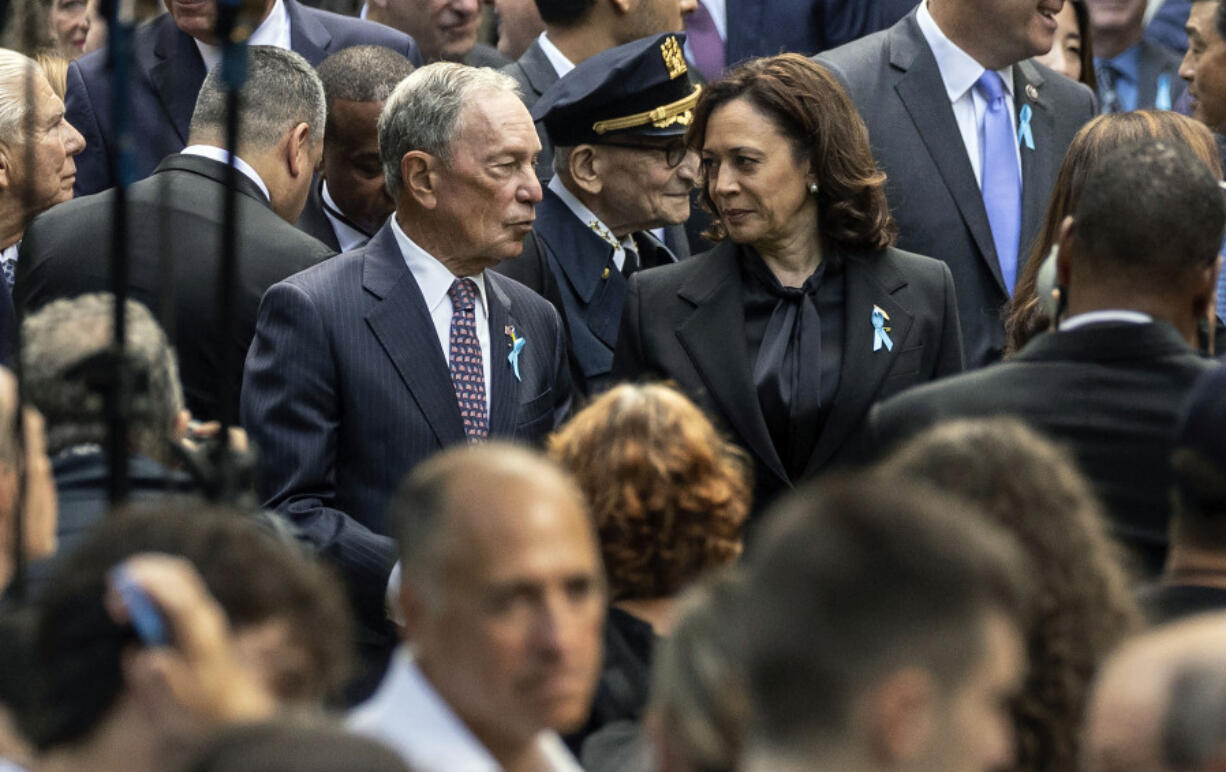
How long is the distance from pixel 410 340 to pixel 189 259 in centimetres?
77

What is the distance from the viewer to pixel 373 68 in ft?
19.0

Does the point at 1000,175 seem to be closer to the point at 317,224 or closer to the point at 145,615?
the point at 317,224

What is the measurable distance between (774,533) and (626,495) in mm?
1145

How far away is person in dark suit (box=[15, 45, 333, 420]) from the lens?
4.79 meters

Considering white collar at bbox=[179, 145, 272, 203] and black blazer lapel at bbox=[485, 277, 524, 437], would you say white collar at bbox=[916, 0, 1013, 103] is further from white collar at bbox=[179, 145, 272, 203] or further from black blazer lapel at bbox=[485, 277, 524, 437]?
white collar at bbox=[179, 145, 272, 203]

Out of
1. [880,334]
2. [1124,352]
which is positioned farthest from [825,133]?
[1124,352]

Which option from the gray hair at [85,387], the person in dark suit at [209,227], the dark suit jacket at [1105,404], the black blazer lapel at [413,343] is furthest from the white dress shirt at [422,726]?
the person in dark suit at [209,227]

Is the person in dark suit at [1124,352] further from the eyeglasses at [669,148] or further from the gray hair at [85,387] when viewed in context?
the eyeglasses at [669,148]

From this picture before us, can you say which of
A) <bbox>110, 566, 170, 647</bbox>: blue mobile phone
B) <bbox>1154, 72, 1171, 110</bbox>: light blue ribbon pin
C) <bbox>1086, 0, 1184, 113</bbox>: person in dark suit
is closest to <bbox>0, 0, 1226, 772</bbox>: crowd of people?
<bbox>110, 566, 170, 647</bbox>: blue mobile phone

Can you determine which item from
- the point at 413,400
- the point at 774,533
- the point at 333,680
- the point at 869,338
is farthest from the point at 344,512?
the point at 774,533

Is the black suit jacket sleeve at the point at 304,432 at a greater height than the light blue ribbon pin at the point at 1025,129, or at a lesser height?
lesser

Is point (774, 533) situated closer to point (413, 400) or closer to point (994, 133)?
point (413, 400)

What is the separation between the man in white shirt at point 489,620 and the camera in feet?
8.03

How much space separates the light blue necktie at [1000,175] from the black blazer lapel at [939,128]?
0.08m
